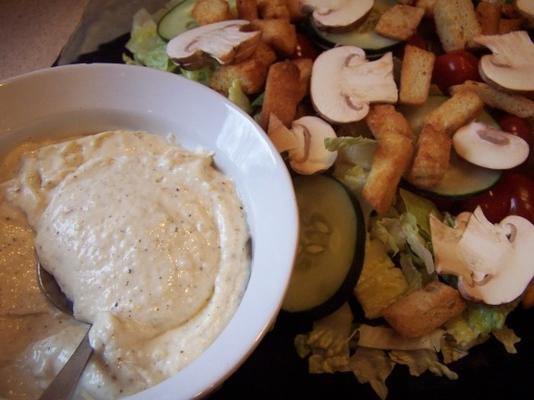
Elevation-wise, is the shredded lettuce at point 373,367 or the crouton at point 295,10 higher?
the crouton at point 295,10

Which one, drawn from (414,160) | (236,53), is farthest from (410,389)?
(236,53)

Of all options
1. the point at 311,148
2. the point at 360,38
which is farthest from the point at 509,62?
the point at 311,148

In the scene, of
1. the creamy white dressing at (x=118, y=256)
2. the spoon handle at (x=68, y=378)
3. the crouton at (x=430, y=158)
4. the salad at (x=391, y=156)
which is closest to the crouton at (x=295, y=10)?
the salad at (x=391, y=156)

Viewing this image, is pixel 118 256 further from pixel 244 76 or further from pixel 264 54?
pixel 264 54

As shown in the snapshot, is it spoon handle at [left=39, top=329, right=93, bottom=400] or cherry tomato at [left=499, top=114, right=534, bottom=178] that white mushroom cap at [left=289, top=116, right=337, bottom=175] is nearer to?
cherry tomato at [left=499, top=114, right=534, bottom=178]

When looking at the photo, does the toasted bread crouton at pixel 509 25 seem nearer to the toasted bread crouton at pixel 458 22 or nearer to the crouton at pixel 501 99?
the toasted bread crouton at pixel 458 22

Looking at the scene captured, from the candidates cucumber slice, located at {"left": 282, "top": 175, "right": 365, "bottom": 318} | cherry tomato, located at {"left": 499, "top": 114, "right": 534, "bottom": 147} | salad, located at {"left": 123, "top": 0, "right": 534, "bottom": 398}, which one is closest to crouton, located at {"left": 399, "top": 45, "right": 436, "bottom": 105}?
salad, located at {"left": 123, "top": 0, "right": 534, "bottom": 398}
